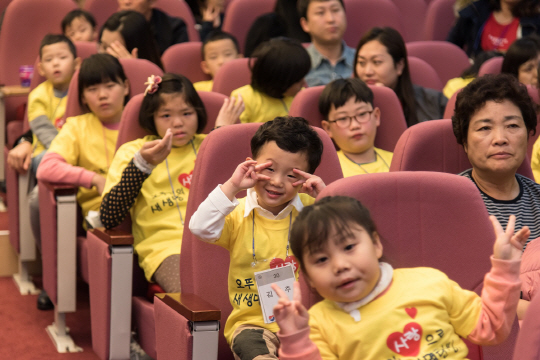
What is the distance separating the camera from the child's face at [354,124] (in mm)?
2404

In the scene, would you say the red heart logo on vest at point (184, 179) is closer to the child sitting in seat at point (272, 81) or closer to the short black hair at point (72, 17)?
the child sitting in seat at point (272, 81)

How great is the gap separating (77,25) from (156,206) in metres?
1.75

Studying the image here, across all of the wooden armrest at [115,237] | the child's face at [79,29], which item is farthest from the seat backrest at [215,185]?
the child's face at [79,29]

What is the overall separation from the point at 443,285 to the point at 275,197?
0.45m

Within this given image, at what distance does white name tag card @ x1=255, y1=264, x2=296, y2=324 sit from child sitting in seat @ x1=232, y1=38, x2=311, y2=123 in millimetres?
1143

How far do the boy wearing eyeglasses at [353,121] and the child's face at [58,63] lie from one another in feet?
4.21

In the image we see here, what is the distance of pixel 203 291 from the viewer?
1.88 m

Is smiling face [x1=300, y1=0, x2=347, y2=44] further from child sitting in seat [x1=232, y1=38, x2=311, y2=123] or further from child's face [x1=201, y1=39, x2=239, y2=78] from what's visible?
child sitting in seat [x1=232, y1=38, x2=311, y2=123]

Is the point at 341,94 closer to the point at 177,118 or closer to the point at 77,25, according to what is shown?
the point at 177,118

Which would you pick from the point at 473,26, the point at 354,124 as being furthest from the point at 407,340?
the point at 473,26

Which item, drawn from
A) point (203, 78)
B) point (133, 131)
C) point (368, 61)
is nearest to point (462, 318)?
point (133, 131)

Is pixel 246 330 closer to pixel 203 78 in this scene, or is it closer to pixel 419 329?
pixel 419 329

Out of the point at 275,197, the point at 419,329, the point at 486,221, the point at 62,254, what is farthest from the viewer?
the point at 62,254

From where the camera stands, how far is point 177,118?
2.33m
